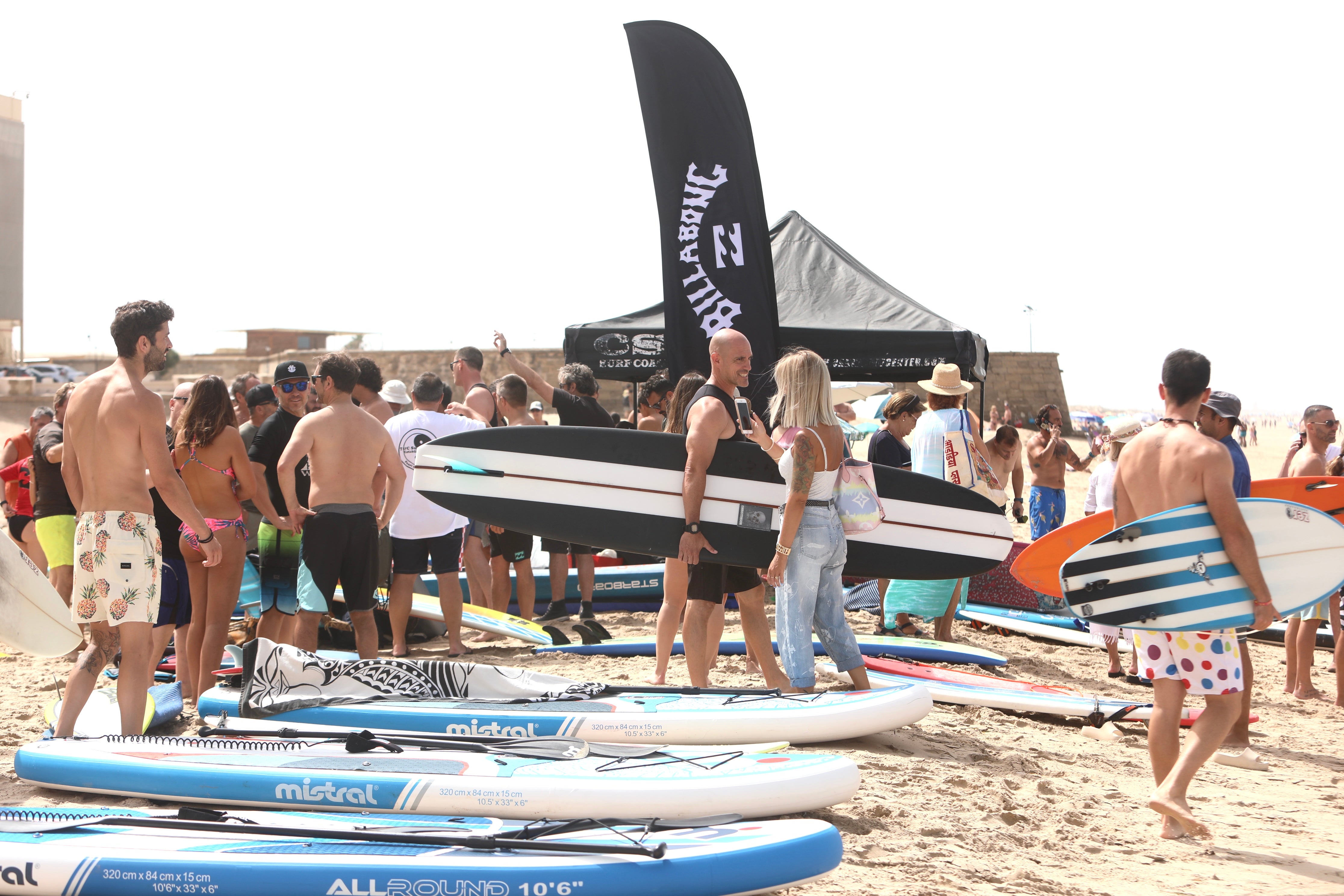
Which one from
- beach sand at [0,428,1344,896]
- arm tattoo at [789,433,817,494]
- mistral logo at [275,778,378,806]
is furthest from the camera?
arm tattoo at [789,433,817,494]

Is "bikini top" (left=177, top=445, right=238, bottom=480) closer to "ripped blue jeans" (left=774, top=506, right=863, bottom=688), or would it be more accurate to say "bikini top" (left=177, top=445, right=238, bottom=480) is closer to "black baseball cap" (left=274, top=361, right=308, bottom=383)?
"black baseball cap" (left=274, top=361, right=308, bottom=383)

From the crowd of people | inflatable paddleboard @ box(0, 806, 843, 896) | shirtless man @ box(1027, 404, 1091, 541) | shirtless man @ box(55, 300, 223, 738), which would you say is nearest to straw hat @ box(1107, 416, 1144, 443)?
the crowd of people

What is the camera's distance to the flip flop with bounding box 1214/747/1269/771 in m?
4.02

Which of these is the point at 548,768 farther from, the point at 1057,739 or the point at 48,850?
the point at 1057,739

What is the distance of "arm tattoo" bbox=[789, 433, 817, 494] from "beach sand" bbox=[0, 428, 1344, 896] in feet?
3.17

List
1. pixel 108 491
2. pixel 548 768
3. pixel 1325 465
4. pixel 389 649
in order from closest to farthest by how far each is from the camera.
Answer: pixel 548 768, pixel 108 491, pixel 1325 465, pixel 389 649

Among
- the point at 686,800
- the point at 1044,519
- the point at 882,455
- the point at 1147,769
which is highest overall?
the point at 882,455

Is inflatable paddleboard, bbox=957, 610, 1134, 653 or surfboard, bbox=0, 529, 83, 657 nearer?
surfboard, bbox=0, 529, 83, 657

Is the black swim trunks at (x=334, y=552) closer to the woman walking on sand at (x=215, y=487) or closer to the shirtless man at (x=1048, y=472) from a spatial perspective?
the woman walking on sand at (x=215, y=487)

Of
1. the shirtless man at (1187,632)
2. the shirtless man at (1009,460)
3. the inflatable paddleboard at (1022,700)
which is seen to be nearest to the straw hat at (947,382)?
the shirtless man at (1009,460)

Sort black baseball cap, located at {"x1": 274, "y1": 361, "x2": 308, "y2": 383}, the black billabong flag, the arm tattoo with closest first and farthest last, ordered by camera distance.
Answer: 1. the arm tattoo
2. black baseball cap, located at {"x1": 274, "y1": 361, "x2": 308, "y2": 383}
3. the black billabong flag

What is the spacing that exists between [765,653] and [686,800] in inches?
60.9

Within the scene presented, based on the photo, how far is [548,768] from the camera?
3.08 metres

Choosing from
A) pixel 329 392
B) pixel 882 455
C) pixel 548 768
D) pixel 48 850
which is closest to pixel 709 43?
pixel 882 455
